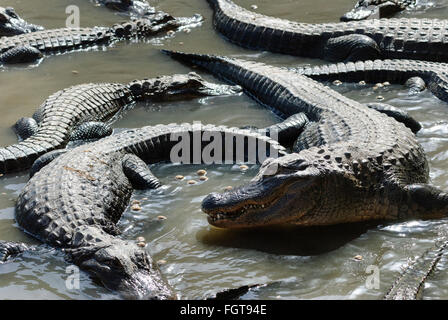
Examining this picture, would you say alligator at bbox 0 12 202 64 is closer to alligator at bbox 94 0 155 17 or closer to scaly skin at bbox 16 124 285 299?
alligator at bbox 94 0 155 17

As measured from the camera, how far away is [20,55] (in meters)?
9.60

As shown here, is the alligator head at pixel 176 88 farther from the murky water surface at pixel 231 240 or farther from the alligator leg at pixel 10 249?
the alligator leg at pixel 10 249

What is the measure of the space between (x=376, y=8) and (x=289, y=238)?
6.53m

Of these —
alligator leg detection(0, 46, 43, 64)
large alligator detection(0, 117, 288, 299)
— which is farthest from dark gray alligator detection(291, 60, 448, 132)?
alligator leg detection(0, 46, 43, 64)

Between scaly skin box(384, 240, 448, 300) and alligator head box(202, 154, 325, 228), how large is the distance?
91 cm

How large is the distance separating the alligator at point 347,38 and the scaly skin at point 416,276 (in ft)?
15.4

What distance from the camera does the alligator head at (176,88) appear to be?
8102 millimetres

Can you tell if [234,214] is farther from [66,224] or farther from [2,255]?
[2,255]

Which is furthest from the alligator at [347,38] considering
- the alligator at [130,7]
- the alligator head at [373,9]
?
the alligator at [130,7]

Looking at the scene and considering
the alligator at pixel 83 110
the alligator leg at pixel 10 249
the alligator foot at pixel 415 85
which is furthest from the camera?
the alligator foot at pixel 415 85

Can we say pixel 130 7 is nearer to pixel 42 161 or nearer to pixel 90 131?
pixel 90 131

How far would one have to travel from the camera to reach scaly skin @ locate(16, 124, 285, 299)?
4.58 meters

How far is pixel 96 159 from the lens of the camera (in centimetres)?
601

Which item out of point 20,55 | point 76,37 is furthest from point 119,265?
point 76,37
